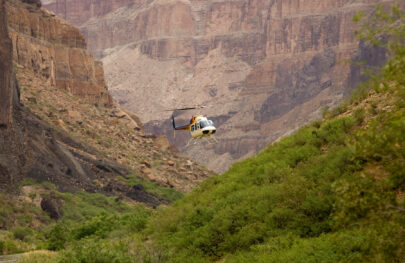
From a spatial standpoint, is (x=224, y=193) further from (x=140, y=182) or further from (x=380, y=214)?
(x=140, y=182)

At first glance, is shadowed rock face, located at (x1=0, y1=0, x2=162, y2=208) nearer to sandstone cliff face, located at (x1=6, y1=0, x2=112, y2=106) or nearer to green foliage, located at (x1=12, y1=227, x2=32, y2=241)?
green foliage, located at (x1=12, y1=227, x2=32, y2=241)

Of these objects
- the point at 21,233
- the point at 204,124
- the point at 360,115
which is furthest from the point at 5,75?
the point at 360,115

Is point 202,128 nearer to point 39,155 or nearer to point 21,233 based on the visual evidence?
point 21,233

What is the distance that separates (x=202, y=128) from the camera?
3988 cm

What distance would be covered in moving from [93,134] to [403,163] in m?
78.9

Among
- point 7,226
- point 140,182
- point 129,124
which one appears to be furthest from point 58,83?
point 7,226

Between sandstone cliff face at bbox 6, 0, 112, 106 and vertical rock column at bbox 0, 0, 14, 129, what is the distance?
3417cm

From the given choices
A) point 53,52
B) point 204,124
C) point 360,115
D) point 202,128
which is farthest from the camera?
point 53,52

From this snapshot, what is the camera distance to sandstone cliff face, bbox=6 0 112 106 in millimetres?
95375

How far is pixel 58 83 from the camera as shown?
10425 centimetres

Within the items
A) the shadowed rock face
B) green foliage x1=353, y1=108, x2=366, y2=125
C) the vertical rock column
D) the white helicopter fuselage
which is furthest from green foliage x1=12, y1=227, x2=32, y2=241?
green foliage x1=353, y1=108, x2=366, y2=125

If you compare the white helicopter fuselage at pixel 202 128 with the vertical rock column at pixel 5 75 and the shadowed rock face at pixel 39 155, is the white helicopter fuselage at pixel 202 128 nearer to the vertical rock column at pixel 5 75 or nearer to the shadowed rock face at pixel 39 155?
the shadowed rock face at pixel 39 155

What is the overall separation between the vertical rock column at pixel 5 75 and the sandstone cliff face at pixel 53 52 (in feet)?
112

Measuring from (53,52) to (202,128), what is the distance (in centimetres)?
A: 7072
